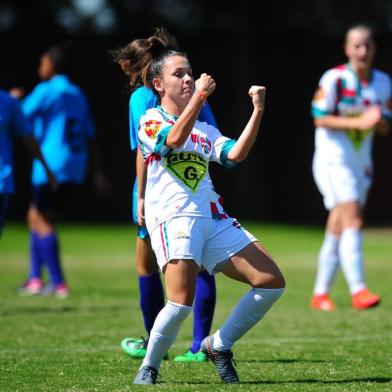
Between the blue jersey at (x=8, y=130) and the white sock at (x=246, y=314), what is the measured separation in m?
3.37

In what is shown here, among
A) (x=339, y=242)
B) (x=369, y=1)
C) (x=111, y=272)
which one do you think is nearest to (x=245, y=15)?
(x=369, y=1)

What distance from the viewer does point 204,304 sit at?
6832 millimetres

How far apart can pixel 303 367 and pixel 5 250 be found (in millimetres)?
10825

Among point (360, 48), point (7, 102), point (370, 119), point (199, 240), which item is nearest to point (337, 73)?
point (360, 48)

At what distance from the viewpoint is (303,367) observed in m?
6.51

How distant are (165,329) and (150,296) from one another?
115 cm

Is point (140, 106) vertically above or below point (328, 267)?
above

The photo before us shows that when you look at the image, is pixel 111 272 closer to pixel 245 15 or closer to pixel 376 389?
pixel 376 389

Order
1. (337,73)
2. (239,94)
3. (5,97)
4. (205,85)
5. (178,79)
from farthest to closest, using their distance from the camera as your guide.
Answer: (239,94)
(337,73)
(5,97)
(178,79)
(205,85)

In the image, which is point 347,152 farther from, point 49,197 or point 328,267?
point 49,197

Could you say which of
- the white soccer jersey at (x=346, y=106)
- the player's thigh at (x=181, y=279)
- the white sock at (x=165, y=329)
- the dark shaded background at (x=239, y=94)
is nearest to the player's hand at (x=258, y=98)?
the player's thigh at (x=181, y=279)

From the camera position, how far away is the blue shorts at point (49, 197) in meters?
11.1

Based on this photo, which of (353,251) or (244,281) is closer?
(244,281)

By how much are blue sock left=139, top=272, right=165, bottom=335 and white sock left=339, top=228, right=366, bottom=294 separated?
127 inches
